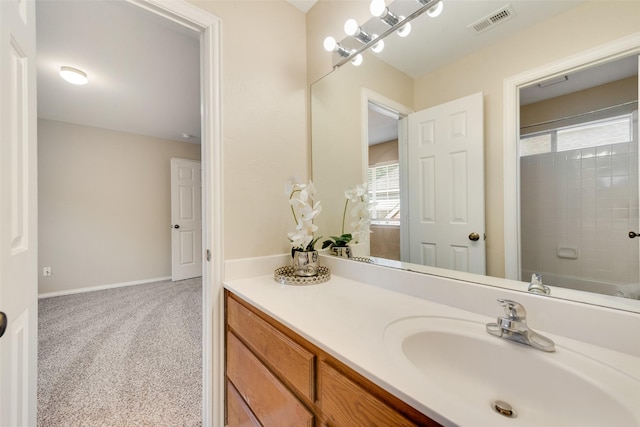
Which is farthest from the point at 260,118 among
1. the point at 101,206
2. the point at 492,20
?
the point at 101,206

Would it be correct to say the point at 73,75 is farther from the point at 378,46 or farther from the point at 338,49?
the point at 378,46

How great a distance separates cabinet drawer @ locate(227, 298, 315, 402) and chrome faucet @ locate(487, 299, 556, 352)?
509 millimetres

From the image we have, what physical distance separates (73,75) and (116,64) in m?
0.45

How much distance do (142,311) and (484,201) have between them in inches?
134

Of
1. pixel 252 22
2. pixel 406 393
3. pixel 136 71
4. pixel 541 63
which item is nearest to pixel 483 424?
pixel 406 393

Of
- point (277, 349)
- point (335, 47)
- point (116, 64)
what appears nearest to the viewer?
point (277, 349)

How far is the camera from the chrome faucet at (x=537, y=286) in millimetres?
724

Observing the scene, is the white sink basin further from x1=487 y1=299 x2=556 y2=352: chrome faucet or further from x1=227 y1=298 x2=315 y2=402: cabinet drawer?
x1=227 y1=298 x2=315 y2=402: cabinet drawer

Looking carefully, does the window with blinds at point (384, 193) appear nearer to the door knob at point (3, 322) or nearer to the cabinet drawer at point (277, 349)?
the cabinet drawer at point (277, 349)

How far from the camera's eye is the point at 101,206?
3570 millimetres

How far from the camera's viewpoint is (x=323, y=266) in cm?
141

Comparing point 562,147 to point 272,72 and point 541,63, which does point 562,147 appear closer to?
point 541,63

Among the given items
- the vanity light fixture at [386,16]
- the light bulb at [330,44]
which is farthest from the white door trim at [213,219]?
the vanity light fixture at [386,16]

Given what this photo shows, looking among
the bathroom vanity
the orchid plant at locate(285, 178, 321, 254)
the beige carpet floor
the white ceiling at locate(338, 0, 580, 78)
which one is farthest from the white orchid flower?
the beige carpet floor
